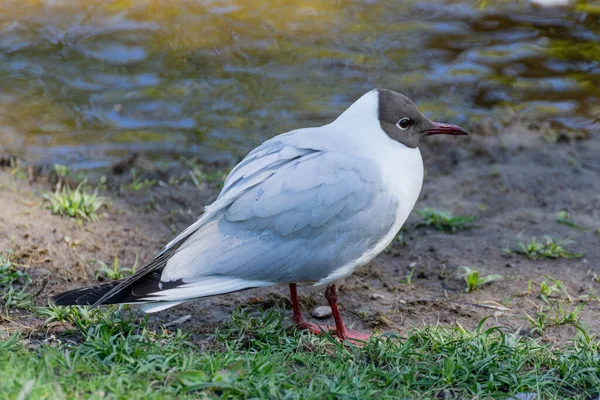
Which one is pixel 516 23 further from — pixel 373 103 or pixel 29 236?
pixel 29 236

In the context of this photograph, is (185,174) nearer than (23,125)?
Yes

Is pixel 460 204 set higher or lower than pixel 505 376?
lower

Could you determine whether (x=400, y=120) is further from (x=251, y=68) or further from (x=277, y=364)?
(x=251, y=68)

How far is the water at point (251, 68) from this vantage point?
23.3 ft

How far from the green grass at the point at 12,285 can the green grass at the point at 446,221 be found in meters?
2.65

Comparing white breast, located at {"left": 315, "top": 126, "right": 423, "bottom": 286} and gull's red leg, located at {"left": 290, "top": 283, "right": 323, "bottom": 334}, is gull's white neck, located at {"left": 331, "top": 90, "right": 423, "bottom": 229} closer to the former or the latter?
white breast, located at {"left": 315, "top": 126, "right": 423, "bottom": 286}

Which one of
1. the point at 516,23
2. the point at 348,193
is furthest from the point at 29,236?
the point at 516,23

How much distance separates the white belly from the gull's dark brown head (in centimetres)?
7

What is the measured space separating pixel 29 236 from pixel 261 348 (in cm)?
186

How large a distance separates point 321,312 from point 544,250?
1.57m

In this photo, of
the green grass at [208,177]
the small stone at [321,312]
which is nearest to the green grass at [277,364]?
the small stone at [321,312]

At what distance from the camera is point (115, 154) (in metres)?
6.70

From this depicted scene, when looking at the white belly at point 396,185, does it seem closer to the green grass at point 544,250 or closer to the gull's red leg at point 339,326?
the gull's red leg at point 339,326

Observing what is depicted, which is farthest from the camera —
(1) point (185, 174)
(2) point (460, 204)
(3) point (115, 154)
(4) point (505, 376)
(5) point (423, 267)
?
(3) point (115, 154)
